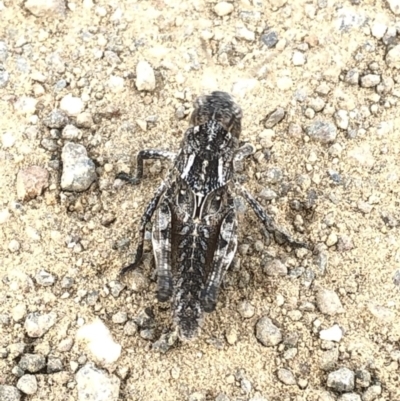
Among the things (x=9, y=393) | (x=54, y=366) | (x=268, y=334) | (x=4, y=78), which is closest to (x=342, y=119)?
(x=268, y=334)

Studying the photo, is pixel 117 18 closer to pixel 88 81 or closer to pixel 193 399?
pixel 88 81

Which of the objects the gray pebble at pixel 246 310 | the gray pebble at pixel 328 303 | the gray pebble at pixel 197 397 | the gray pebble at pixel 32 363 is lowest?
the gray pebble at pixel 197 397

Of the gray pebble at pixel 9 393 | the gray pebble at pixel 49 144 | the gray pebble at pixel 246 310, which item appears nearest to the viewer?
the gray pebble at pixel 9 393

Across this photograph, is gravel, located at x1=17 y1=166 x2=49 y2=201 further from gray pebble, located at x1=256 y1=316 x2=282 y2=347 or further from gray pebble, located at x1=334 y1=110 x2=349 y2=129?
gray pebble, located at x1=334 y1=110 x2=349 y2=129

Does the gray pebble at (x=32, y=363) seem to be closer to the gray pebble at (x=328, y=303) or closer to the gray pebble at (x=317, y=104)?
the gray pebble at (x=328, y=303)

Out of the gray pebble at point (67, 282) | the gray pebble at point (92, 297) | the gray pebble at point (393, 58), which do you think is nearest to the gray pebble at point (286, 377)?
the gray pebble at point (92, 297)

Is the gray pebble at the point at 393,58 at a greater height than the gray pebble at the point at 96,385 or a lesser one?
greater

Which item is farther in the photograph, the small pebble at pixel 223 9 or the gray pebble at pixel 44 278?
the small pebble at pixel 223 9
